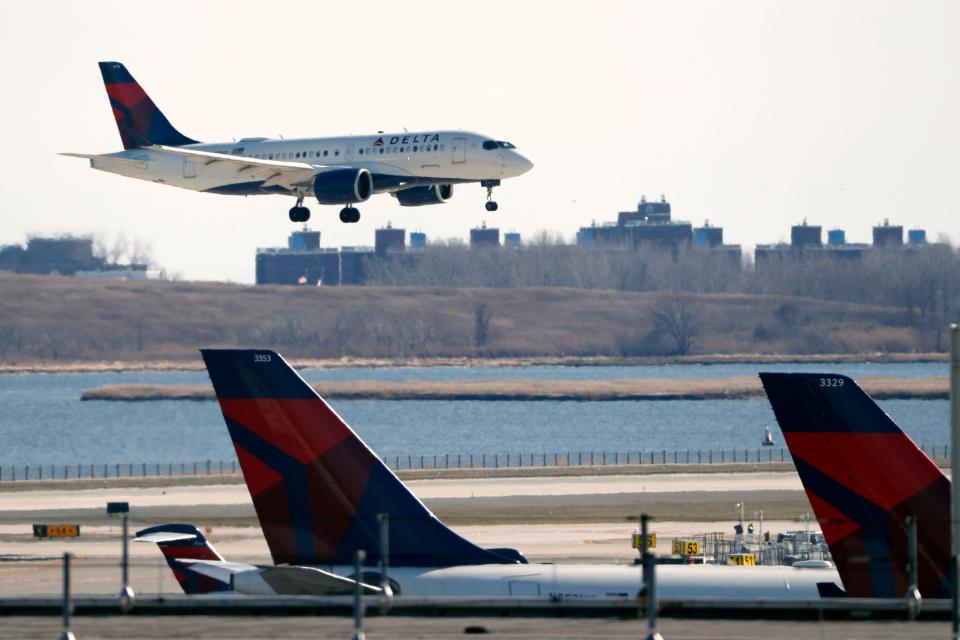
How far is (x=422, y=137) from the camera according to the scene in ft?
244

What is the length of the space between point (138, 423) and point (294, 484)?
148 m

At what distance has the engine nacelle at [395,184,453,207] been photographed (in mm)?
75812

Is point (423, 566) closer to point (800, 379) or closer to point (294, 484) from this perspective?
point (294, 484)

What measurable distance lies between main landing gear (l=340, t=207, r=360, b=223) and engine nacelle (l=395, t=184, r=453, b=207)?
1.97 metres

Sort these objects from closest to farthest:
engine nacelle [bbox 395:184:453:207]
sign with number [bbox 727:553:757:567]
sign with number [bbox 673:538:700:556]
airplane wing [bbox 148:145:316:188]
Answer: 1. sign with number [bbox 727:553:757:567]
2. sign with number [bbox 673:538:700:556]
3. airplane wing [bbox 148:145:316:188]
4. engine nacelle [bbox 395:184:453:207]

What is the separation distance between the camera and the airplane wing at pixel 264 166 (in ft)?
247

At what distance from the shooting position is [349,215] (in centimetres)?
7519

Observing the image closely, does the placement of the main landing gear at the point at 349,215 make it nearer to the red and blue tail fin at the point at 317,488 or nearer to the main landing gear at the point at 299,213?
the main landing gear at the point at 299,213

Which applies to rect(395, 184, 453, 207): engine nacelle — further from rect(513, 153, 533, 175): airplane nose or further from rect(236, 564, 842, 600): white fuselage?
rect(236, 564, 842, 600): white fuselage

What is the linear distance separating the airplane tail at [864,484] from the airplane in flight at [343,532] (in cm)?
98

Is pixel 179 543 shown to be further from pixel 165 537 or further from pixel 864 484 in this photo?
pixel 864 484

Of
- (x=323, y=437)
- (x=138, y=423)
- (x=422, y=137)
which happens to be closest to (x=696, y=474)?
(x=422, y=137)

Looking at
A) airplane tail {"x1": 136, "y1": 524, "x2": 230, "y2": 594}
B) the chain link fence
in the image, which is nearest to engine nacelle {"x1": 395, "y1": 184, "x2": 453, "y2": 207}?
the chain link fence

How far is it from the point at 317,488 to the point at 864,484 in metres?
8.69
